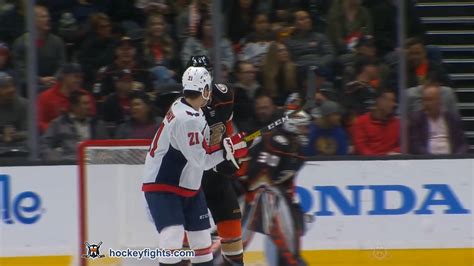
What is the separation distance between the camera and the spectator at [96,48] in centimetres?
739

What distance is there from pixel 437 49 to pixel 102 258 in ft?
8.61

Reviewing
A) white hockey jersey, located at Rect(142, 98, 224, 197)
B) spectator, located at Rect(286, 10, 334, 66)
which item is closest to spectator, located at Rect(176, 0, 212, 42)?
spectator, located at Rect(286, 10, 334, 66)

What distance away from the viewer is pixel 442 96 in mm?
7449

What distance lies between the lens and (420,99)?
7.46 metres

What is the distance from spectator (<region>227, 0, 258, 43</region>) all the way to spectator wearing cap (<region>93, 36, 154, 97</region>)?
612mm

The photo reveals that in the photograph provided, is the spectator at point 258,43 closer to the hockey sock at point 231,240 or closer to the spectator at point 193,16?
the spectator at point 193,16

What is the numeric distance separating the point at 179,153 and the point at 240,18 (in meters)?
1.34

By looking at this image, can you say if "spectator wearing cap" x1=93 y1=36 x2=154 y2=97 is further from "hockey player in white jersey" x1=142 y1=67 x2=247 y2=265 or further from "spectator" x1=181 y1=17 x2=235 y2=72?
"hockey player in white jersey" x1=142 y1=67 x2=247 y2=265

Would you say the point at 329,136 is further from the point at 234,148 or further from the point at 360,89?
the point at 234,148

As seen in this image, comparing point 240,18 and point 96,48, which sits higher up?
point 240,18

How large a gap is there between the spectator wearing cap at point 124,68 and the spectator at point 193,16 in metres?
0.33

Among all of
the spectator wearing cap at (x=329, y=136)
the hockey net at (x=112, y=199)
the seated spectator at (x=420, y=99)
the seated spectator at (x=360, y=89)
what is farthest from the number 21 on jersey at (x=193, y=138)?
the seated spectator at (x=420, y=99)

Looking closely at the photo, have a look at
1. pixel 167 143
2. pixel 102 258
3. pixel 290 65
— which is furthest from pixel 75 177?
pixel 290 65

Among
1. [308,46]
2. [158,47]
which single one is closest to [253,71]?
[308,46]
